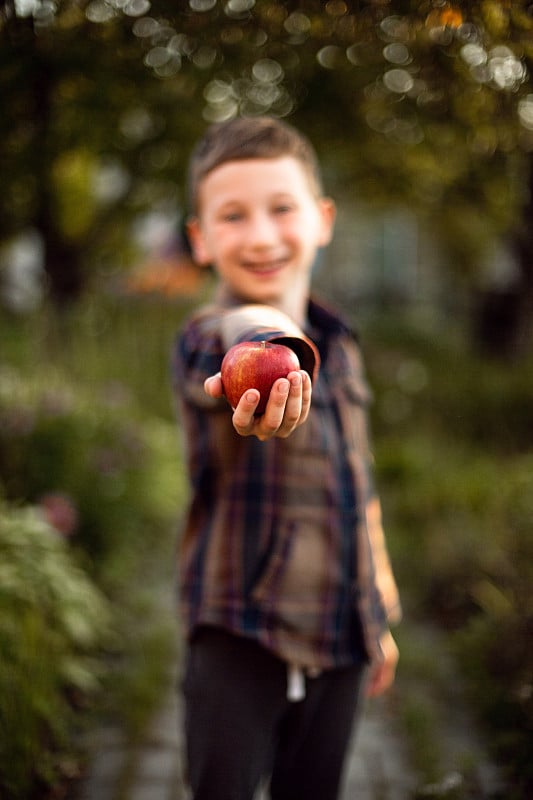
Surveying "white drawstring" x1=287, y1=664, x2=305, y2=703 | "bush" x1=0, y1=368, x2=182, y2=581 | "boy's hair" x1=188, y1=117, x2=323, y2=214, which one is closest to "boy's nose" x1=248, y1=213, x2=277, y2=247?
"boy's hair" x1=188, y1=117, x2=323, y2=214

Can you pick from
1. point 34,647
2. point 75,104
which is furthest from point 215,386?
point 75,104

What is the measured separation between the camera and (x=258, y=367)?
3.28 ft

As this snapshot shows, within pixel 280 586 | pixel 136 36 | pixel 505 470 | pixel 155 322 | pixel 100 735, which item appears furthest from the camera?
pixel 155 322

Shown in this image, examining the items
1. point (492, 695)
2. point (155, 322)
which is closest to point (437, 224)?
point (155, 322)

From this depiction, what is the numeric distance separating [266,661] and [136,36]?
4.92ft

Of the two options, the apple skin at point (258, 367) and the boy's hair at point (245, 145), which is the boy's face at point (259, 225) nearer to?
the boy's hair at point (245, 145)

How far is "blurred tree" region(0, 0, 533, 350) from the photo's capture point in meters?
1.65

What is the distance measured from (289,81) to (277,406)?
Result: 197 centimetres

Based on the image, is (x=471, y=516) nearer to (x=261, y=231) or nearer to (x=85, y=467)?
(x=85, y=467)

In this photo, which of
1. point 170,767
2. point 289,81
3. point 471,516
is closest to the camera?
point 170,767

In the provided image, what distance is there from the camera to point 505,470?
4.88 m

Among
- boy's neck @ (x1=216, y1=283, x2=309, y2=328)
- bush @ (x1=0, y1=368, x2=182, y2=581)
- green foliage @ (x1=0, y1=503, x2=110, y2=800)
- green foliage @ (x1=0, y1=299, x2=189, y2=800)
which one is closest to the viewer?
boy's neck @ (x1=216, y1=283, x2=309, y2=328)

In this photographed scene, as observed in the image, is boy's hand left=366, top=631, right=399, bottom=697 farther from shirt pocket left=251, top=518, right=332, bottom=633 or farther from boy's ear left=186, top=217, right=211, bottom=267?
boy's ear left=186, top=217, right=211, bottom=267

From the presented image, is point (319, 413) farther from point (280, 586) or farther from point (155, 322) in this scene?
point (155, 322)
